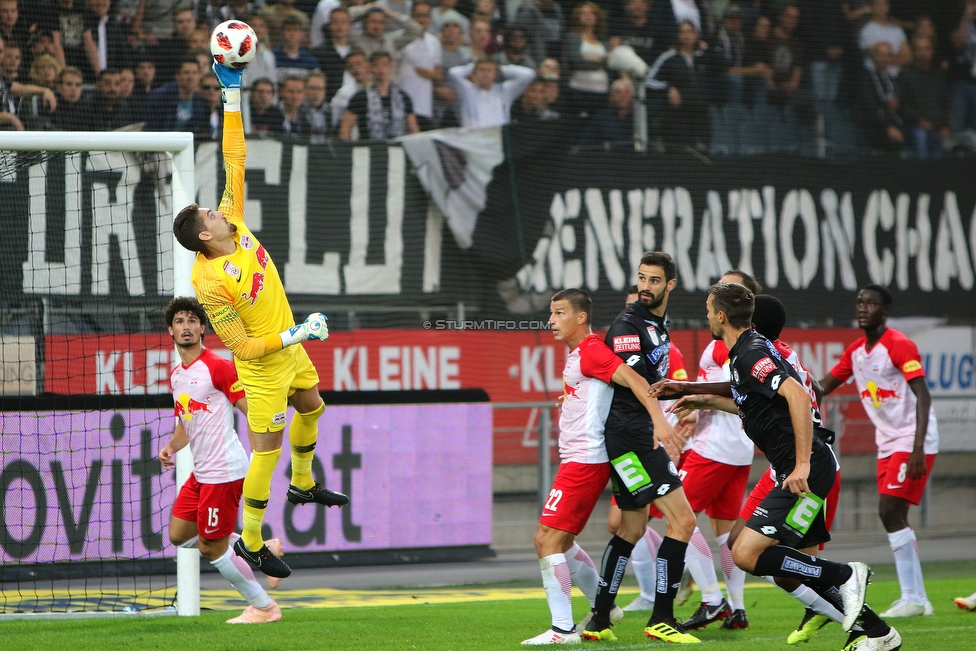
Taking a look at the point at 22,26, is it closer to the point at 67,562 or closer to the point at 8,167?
the point at 8,167

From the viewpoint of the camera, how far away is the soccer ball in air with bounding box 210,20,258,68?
6.35m

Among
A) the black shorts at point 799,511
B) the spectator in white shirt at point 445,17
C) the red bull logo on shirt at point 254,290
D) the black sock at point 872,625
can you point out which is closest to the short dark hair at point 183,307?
the red bull logo on shirt at point 254,290

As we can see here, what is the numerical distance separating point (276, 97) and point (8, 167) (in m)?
4.63

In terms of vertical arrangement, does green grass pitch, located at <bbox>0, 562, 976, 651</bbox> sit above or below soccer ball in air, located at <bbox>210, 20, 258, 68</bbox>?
below

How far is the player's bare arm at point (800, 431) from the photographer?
5848 millimetres

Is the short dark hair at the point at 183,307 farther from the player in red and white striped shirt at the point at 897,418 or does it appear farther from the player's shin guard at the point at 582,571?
the player in red and white striped shirt at the point at 897,418

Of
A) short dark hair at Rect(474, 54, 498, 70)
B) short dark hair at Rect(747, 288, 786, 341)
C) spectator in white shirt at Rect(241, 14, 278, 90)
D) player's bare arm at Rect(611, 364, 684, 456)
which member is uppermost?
short dark hair at Rect(474, 54, 498, 70)

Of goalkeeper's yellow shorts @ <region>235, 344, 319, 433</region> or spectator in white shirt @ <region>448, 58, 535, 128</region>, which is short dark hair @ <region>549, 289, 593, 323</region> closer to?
goalkeeper's yellow shorts @ <region>235, 344, 319, 433</region>

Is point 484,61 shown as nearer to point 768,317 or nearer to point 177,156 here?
point 177,156

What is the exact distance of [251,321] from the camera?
672 centimetres

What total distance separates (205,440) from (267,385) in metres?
0.99

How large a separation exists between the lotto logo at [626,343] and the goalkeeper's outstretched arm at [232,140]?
2.44 meters

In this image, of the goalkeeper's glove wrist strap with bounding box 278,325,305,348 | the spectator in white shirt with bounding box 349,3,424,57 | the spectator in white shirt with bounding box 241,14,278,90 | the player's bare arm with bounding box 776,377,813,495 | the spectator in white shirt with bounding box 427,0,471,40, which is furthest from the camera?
the spectator in white shirt with bounding box 427,0,471,40

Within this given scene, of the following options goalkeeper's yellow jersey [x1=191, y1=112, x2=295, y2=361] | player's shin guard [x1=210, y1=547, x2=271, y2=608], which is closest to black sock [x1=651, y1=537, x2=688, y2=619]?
goalkeeper's yellow jersey [x1=191, y1=112, x2=295, y2=361]
